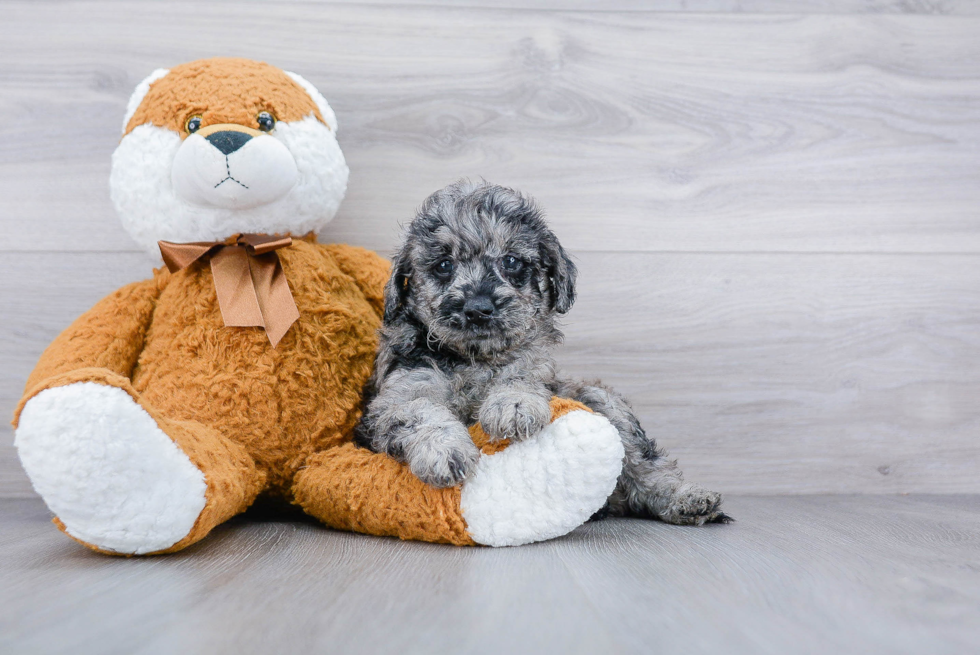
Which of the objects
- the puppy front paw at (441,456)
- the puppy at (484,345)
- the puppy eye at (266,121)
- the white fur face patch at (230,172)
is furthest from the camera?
the puppy eye at (266,121)

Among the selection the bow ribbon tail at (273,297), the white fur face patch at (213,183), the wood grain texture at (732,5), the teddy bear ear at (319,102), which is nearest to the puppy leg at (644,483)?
the bow ribbon tail at (273,297)

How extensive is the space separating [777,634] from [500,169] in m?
1.62

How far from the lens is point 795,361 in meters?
2.34

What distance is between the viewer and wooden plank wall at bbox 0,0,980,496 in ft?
7.48

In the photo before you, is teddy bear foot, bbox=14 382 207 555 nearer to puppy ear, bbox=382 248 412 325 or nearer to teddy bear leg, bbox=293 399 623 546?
teddy bear leg, bbox=293 399 623 546

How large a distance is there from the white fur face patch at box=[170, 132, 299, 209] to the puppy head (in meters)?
0.35

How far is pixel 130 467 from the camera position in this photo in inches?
51.4

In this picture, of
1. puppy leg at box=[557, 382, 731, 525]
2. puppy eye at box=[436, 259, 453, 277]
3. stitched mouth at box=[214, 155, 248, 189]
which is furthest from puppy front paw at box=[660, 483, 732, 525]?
stitched mouth at box=[214, 155, 248, 189]

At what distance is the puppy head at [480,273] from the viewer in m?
1.62

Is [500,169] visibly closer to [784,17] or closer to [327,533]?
[784,17]

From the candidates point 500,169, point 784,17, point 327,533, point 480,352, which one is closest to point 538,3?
point 500,169

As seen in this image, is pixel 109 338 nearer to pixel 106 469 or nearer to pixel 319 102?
pixel 106 469

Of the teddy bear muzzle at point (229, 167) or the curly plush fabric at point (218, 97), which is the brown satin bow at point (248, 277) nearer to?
the teddy bear muzzle at point (229, 167)

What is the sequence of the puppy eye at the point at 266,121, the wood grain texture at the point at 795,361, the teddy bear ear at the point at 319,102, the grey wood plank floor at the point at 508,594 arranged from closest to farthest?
the grey wood plank floor at the point at 508,594
the puppy eye at the point at 266,121
the teddy bear ear at the point at 319,102
the wood grain texture at the point at 795,361
